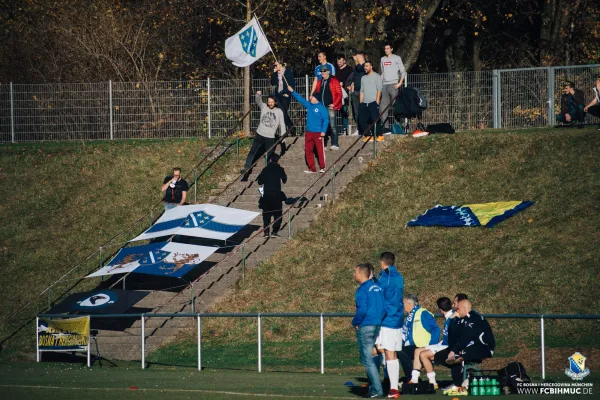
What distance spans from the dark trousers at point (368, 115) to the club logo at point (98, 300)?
9.14 m

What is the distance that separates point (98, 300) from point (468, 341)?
9.60m

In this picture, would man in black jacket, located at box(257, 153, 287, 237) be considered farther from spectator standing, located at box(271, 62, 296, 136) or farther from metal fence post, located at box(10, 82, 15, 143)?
metal fence post, located at box(10, 82, 15, 143)

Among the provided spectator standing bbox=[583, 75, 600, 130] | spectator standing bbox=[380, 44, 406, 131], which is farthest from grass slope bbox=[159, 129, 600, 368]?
spectator standing bbox=[380, 44, 406, 131]

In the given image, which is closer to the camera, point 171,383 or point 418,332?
point 418,332

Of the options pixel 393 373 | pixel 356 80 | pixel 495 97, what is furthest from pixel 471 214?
pixel 393 373

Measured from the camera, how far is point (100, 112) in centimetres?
3391

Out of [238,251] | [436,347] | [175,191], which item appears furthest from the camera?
[175,191]

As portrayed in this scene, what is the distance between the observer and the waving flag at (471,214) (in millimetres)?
24000

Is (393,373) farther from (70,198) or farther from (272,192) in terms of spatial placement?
(70,198)

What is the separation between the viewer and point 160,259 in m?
23.5

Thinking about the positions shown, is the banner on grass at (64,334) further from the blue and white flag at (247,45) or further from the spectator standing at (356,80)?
the spectator standing at (356,80)

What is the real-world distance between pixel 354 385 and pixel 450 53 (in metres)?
27.5

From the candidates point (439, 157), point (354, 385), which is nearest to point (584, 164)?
point (439, 157)

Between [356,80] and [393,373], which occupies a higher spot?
[356,80]
